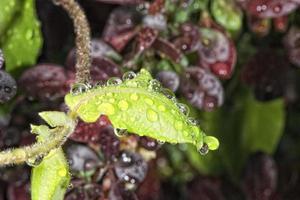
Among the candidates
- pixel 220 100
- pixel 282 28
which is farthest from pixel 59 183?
pixel 282 28

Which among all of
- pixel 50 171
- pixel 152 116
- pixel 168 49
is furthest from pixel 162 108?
pixel 168 49

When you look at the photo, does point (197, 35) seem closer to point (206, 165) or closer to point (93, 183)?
point (93, 183)

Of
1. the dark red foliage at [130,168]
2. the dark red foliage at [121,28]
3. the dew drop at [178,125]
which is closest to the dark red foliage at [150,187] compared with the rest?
the dark red foliage at [130,168]

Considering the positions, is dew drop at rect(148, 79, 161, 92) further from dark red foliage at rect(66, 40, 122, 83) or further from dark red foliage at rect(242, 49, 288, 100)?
dark red foliage at rect(242, 49, 288, 100)

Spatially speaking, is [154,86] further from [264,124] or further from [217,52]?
[264,124]

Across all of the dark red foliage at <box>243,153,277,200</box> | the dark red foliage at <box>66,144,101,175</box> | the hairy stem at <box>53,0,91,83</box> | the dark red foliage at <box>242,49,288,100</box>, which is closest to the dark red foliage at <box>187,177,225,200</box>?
the dark red foliage at <box>243,153,277,200</box>

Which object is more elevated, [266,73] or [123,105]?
[123,105]

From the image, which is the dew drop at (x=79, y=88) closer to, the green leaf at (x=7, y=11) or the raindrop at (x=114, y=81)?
the raindrop at (x=114, y=81)
